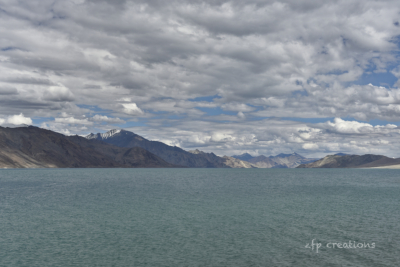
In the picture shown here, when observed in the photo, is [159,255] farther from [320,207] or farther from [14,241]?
[320,207]

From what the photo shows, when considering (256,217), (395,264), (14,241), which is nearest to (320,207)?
(256,217)

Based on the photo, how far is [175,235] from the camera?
40812 millimetres

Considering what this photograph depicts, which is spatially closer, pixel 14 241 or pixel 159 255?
pixel 159 255

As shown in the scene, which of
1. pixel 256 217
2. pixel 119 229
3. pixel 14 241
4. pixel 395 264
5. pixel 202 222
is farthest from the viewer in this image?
pixel 256 217

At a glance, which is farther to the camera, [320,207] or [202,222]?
Result: [320,207]

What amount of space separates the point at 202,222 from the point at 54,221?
23694 millimetres

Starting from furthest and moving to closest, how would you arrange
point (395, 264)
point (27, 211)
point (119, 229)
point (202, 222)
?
1. point (27, 211)
2. point (202, 222)
3. point (119, 229)
4. point (395, 264)

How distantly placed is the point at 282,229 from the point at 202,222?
12395 millimetres

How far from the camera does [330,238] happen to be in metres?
39.1

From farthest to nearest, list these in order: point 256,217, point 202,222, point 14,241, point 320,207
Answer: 1. point 320,207
2. point 256,217
3. point 202,222
4. point 14,241

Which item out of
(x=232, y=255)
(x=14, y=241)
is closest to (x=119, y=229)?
(x=14, y=241)

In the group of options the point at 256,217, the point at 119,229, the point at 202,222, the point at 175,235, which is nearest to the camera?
the point at 175,235

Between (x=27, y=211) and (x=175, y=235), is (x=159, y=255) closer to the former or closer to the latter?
(x=175, y=235)

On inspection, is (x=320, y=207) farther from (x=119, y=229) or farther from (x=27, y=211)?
(x=27, y=211)
